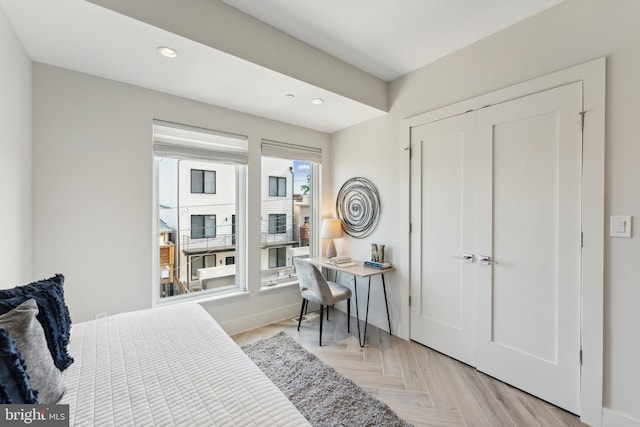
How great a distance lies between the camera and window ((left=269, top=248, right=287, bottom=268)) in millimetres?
3254

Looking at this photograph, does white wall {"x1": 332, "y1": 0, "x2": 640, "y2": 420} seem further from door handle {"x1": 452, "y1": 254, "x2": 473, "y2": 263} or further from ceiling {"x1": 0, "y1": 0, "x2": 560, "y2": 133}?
door handle {"x1": 452, "y1": 254, "x2": 473, "y2": 263}

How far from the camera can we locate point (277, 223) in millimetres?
3277

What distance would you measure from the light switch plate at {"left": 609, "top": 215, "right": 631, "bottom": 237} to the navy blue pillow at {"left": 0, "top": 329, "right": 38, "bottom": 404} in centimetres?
270

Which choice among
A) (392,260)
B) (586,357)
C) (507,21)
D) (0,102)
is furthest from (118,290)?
(507,21)

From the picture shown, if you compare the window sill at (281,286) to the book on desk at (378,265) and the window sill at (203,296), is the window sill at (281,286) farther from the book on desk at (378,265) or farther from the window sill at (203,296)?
the book on desk at (378,265)

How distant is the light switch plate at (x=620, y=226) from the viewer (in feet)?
4.94

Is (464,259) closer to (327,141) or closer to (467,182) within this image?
(467,182)

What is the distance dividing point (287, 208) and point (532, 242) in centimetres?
244

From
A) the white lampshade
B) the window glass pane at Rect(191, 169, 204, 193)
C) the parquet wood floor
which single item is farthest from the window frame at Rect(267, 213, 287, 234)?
the parquet wood floor

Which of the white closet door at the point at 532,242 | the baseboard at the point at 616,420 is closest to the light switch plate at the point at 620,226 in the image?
the white closet door at the point at 532,242

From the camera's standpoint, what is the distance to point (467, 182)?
2.21 meters

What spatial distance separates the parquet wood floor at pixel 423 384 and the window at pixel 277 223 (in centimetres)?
114

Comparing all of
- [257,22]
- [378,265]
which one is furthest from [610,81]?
[257,22]

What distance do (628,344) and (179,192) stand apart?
345 centimetres
